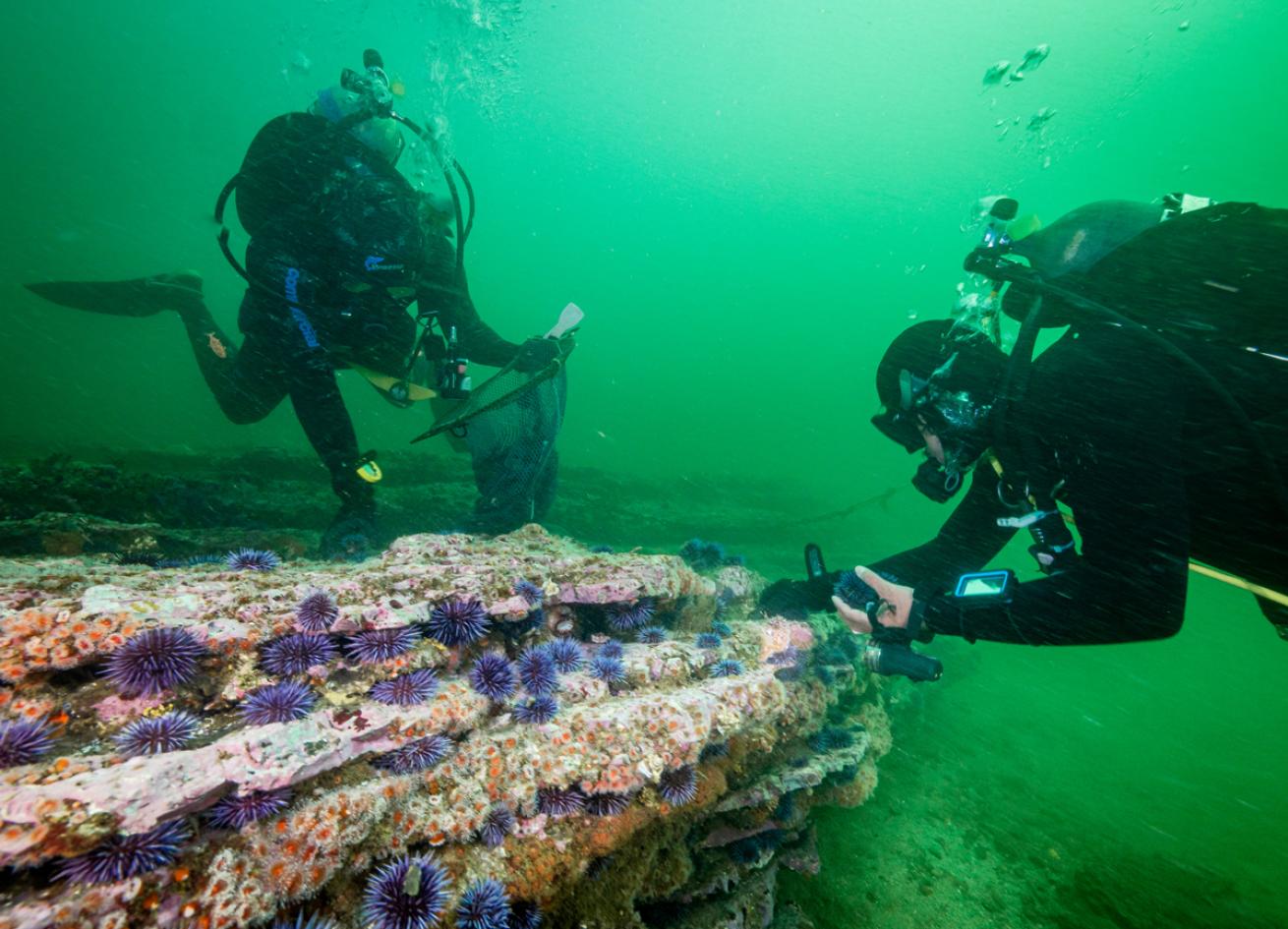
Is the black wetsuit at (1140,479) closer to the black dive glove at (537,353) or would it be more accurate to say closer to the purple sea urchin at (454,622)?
the purple sea urchin at (454,622)

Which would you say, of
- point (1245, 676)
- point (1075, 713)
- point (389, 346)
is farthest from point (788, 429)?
point (389, 346)

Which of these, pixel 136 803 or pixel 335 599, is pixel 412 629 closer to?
pixel 335 599

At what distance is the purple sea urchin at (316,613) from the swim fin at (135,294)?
9.89 meters

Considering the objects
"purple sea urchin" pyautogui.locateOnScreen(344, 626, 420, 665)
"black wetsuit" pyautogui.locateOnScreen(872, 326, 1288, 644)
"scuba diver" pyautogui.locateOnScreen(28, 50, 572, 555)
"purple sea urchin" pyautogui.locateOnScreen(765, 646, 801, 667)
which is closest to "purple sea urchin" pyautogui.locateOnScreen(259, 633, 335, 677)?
"purple sea urchin" pyautogui.locateOnScreen(344, 626, 420, 665)

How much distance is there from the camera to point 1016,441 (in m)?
3.28

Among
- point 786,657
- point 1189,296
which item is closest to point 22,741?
point 786,657

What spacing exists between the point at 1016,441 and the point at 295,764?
14.9 ft

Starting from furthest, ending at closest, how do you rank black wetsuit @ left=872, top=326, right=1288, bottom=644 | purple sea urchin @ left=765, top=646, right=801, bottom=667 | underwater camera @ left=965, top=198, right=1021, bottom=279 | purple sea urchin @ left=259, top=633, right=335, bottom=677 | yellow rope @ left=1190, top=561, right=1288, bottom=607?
1. purple sea urchin @ left=765, top=646, right=801, bottom=667
2. underwater camera @ left=965, top=198, right=1021, bottom=279
3. yellow rope @ left=1190, top=561, right=1288, bottom=607
4. purple sea urchin @ left=259, top=633, right=335, bottom=677
5. black wetsuit @ left=872, top=326, right=1288, bottom=644

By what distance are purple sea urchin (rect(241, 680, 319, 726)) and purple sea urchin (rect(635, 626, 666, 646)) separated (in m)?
2.71

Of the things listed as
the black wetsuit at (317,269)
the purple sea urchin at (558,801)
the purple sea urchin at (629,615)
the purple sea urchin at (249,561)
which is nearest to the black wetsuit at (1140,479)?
the purple sea urchin at (629,615)

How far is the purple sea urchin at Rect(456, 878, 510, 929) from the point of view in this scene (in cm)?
221

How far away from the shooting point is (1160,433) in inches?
103

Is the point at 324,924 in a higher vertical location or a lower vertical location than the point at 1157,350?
lower

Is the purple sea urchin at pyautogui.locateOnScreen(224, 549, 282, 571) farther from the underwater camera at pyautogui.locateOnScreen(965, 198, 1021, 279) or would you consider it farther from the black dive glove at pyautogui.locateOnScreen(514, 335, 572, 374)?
the underwater camera at pyautogui.locateOnScreen(965, 198, 1021, 279)
